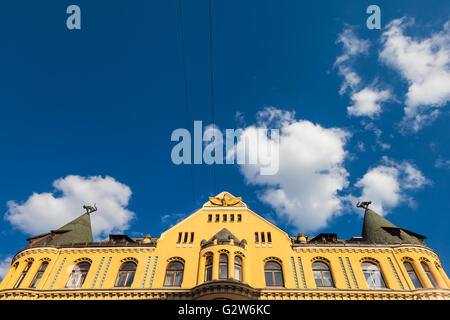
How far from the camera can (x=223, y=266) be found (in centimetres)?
2244

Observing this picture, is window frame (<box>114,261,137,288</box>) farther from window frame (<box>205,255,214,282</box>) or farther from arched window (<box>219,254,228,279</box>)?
arched window (<box>219,254,228,279</box>)

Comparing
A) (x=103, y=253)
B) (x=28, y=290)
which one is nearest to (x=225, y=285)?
(x=103, y=253)

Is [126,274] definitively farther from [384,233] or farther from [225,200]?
[384,233]

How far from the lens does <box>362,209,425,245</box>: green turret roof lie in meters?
25.0

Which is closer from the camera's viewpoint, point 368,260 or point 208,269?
point 208,269

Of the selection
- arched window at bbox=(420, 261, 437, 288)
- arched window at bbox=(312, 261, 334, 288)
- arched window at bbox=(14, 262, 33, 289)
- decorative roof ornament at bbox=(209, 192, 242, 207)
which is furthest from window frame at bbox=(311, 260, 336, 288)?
arched window at bbox=(14, 262, 33, 289)

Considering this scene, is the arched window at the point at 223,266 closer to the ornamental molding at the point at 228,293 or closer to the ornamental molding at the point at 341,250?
the ornamental molding at the point at 228,293

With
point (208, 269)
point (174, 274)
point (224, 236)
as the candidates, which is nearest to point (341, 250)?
point (224, 236)

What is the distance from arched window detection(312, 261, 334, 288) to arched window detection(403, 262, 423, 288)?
20.5ft

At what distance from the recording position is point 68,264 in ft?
79.3

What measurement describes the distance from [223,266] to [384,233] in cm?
1499

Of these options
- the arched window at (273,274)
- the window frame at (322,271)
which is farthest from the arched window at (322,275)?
the arched window at (273,274)

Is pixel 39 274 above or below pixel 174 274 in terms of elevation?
below
